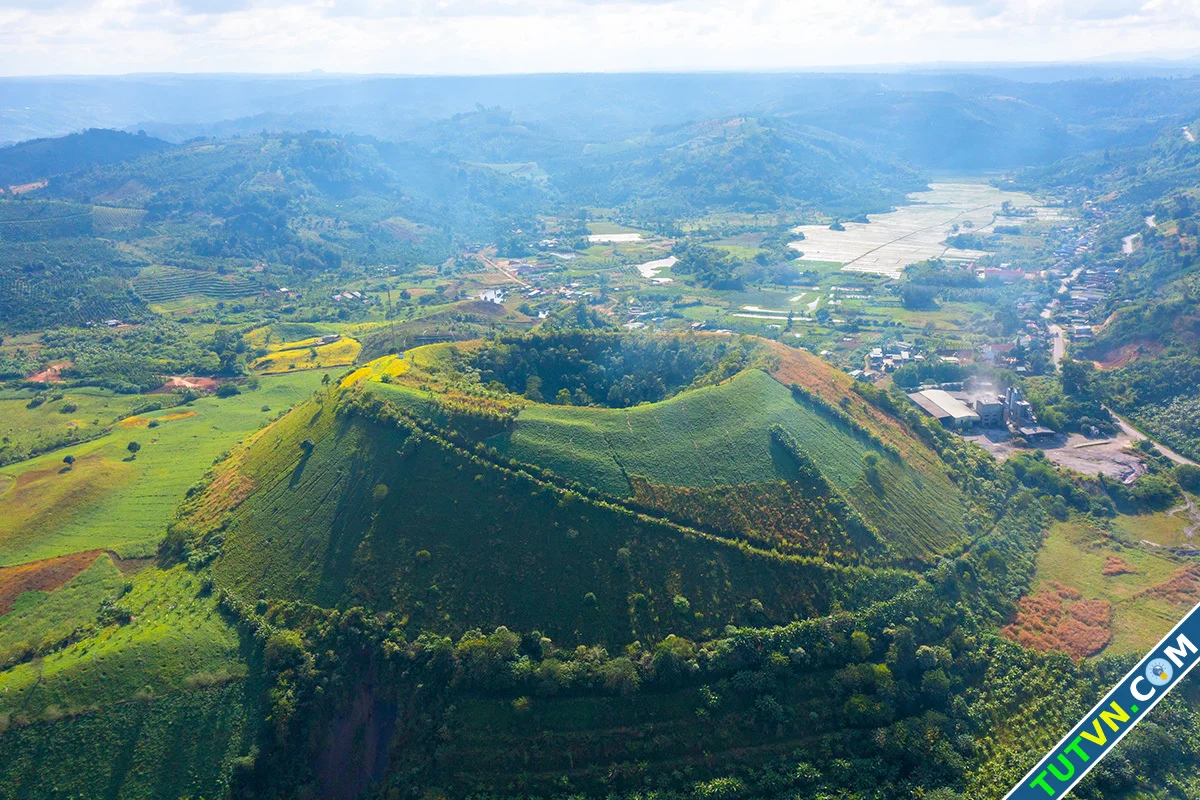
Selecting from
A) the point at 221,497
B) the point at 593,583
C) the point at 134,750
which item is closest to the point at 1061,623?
the point at 593,583

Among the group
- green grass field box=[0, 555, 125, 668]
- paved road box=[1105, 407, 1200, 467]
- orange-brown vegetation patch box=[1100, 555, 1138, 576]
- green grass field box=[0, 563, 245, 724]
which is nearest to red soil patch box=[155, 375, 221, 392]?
green grass field box=[0, 555, 125, 668]

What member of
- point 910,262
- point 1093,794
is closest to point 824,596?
point 1093,794

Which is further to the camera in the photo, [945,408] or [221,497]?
[945,408]

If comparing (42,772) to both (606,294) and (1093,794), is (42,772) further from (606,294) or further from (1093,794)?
(606,294)

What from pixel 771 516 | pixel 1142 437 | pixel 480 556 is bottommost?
pixel 1142 437

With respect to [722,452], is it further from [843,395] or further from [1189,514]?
[1189,514]

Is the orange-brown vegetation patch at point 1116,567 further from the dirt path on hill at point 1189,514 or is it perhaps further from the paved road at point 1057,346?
the paved road at point 1057,346
